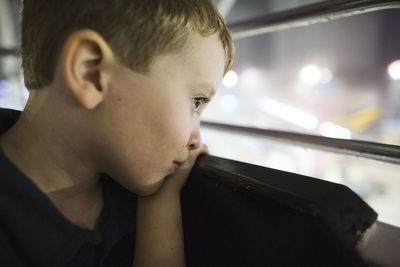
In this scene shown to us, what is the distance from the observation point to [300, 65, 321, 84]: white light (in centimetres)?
1379

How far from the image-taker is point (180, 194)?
59 cm

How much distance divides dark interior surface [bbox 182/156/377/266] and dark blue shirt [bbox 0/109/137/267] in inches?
8.2

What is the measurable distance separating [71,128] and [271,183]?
0.38 metres

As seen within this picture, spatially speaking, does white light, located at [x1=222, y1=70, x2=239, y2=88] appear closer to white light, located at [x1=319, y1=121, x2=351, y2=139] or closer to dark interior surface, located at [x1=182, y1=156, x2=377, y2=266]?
dark interior surface, located at [x1=182, y1=156, x2=377, y2=266]

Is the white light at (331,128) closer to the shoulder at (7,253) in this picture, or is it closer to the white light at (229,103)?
the white light at (229,103)

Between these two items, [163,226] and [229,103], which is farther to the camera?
[229,103]

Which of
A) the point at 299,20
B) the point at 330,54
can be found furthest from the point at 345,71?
the point at 299,20

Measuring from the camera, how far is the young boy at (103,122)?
1.47 feet

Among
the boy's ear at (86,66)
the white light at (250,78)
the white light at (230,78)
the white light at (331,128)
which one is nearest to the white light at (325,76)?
the white light at (331,128)

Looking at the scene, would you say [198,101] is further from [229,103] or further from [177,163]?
[229,103]

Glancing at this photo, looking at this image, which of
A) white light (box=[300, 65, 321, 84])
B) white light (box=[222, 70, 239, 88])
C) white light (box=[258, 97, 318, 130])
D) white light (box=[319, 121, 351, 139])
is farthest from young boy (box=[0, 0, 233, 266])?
white light (box=[300, 65, 321, 84])

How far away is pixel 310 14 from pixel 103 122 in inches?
22.9

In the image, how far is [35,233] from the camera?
45 centimetres

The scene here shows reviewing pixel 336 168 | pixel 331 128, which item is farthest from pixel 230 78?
pixel 331 128
